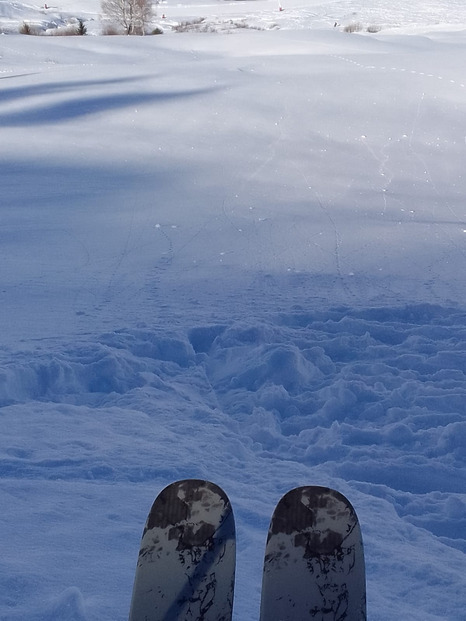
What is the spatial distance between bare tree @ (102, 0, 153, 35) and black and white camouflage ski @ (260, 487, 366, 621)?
70.3 ft

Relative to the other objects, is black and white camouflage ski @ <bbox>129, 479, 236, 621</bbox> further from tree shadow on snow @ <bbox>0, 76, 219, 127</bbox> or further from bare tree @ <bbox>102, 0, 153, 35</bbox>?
bare tree @ <bbox>102, 0, 153, 35</bbox>

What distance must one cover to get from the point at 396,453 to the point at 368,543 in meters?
0.64

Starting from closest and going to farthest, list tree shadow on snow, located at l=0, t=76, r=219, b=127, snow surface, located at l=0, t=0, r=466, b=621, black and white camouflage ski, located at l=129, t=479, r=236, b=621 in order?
black and white camouflage ski, located at l=129, t=479, r=236, b=621 < snow surface, located at l=0, t=0, r=466, b=621 < tree shadow on snow, located at l=0, t=76, r=219, b=127

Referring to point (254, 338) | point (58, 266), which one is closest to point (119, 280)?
point (58, 266)

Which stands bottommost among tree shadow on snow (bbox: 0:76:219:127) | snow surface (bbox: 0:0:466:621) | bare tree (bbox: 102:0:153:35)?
snow surface (bbox: 0:0:466:621)

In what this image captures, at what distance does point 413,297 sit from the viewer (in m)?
4.09

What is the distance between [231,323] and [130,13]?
778 inches

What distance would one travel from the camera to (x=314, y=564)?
66.1 inches

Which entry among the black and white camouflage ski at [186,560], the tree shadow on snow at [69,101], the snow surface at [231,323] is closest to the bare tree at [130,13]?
the tree shadow on snow at [69,101]

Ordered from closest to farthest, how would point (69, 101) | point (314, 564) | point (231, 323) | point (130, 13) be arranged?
point (314, 564) < point (231, 323) < point (69, 101) < point (130, 13)

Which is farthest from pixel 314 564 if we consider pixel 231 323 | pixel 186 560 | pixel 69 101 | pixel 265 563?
pixel 69 101

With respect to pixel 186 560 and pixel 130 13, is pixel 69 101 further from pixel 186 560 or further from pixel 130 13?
pixel 130 13

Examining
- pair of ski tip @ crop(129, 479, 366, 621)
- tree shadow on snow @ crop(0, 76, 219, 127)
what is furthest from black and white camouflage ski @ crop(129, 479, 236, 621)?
tree shadow on snow @ crop(0, 76, 219, 127)

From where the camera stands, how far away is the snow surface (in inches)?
86.9
